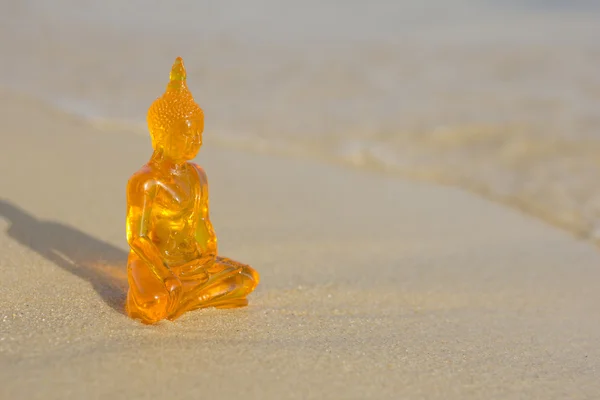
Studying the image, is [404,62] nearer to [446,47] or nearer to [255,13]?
[446,47]

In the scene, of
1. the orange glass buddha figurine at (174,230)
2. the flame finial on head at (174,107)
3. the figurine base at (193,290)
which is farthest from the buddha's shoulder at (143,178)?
the figurine base at (193,290)

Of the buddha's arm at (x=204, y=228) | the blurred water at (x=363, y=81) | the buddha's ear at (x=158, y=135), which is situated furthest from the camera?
the blurred water at (x=363, y=81)

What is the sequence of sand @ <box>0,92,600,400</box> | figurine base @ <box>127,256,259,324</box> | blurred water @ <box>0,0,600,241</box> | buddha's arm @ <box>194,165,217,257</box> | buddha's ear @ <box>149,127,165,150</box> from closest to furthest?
1. sand @ <box>0,92,600,400</box>
2. figurine base @ <box>127,256,259,324</box>
3. buddha's ear @ <box>149,127,165,150</box>
4. buddha's arm @ <box>194,165,217,257</box>
5. blurred water @ <box>0,0,600,241</box>

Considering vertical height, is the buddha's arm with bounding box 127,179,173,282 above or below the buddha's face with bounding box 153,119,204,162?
below

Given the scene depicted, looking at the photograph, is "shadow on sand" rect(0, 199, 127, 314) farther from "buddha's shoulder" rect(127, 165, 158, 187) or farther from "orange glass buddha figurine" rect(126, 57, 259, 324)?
"buddha's shoulder" rect(127, 165, 158, 187)

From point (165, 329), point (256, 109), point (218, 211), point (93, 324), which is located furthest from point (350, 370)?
point (256, 109)

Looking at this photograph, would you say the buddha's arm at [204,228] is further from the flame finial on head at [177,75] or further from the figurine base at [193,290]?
the flame finial on head at [177,75]

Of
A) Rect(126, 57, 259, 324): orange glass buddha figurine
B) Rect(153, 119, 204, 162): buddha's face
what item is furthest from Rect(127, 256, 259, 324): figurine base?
Rect(153, 119, 204, 162): buddha's face

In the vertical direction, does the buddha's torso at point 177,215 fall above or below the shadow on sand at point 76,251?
above
